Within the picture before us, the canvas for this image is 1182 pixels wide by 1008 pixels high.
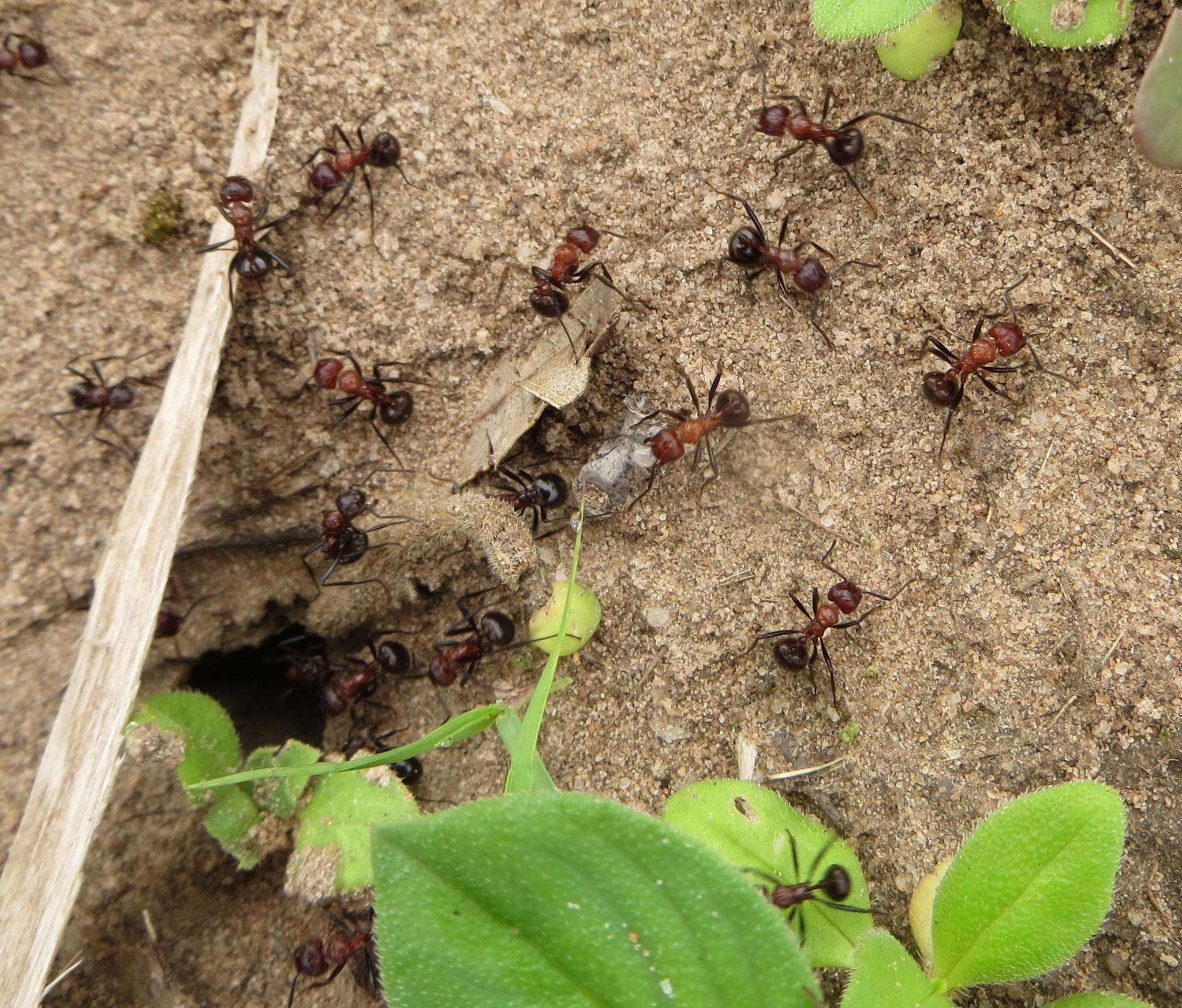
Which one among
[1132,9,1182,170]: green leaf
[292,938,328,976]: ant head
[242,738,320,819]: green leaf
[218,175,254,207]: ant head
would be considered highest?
[1132,9,1182,170]: green leaf

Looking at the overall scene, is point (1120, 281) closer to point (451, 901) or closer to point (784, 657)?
point (784, 657)

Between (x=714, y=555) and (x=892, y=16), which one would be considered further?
(x=714, y=555)

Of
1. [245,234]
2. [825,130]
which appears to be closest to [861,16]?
[825,130]

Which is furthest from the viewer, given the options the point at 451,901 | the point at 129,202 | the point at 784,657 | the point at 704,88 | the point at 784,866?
the point at 129,202

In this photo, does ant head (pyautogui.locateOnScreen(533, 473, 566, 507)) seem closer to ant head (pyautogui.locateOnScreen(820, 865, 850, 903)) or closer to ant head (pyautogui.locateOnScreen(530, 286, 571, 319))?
ant head (pyautogui.locateOnScreen(530, 286, 571, 319))

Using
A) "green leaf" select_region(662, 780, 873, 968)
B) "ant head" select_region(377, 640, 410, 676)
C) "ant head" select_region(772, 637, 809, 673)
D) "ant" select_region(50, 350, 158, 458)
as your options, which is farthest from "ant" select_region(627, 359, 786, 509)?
"ant" select_region(50, 350, 158, 458)

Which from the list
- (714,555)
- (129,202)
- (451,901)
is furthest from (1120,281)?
(129,202)

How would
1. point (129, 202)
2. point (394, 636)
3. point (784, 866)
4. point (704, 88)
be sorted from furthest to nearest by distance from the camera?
point (394, 636) < point (129, 202) < point (704, 88) < point (784, 866)
